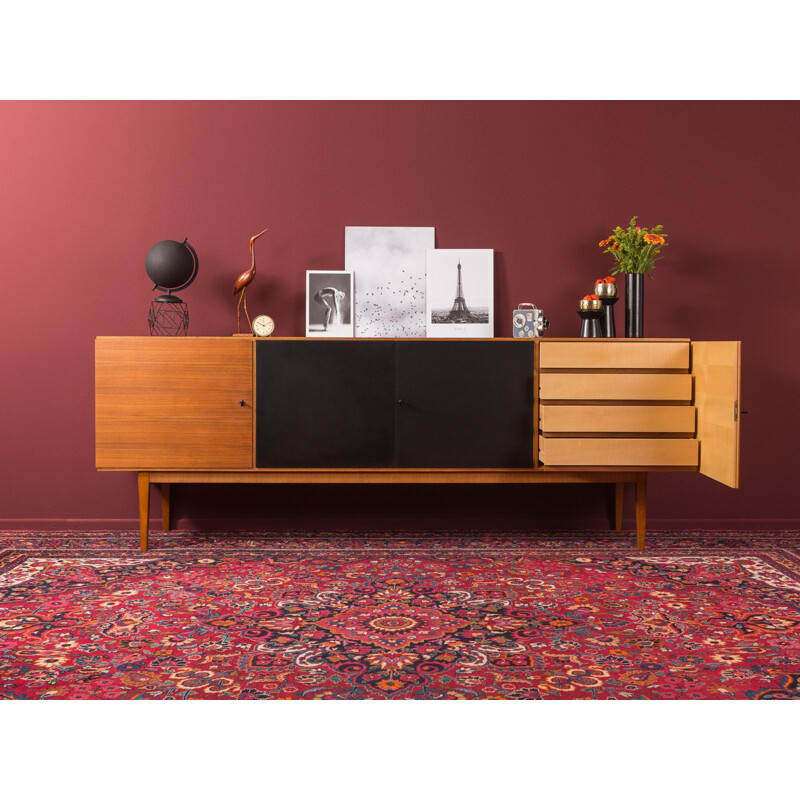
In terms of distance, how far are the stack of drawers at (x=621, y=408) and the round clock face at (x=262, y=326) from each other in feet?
4.12

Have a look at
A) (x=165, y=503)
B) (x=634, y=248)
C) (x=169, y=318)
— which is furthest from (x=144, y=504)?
(x=634, y=248)

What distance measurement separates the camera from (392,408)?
3.17 m

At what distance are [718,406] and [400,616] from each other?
150 cm

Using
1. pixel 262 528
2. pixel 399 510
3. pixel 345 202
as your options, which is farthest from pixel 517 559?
pixel 345 202

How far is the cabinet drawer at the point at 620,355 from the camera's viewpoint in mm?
3137

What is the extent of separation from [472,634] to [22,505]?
2.48 metres

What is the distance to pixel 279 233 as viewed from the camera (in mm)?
3592

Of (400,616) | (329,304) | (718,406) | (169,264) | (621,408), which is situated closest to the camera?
A: (400,616)

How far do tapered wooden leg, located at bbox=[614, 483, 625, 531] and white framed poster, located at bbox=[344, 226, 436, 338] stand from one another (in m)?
1.20

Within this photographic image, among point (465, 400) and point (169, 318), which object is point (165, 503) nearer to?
point (169, 318)

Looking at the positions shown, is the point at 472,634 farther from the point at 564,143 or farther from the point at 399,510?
the point at 564,143

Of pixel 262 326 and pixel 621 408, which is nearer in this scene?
pixel 621 408

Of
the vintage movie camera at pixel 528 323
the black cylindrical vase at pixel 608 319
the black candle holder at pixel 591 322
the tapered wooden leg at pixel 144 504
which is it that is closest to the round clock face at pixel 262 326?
the tapered wooden leg at pixel 144 504

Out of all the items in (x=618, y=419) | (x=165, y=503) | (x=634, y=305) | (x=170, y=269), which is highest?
(x=170, y=269)
